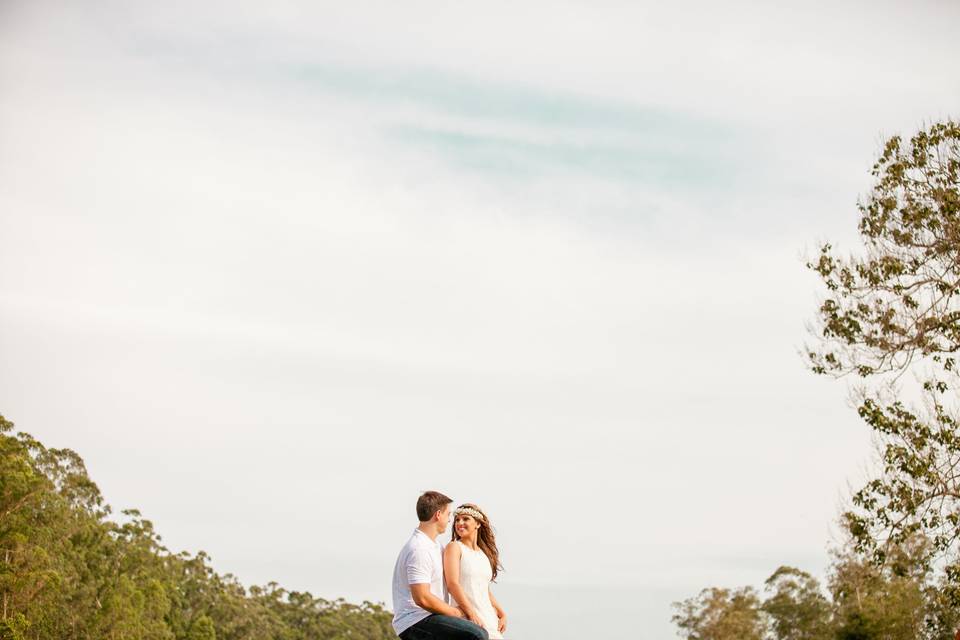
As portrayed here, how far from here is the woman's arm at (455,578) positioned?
8281mm

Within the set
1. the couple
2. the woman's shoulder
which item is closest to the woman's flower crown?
the couple

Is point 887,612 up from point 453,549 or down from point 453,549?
up

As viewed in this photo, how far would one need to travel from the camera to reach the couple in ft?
26.6

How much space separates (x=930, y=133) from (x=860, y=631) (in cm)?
3727

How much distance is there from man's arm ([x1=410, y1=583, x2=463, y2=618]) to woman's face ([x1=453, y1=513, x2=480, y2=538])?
590mm

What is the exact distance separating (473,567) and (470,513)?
408mm

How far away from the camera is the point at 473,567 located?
8453 millimetres

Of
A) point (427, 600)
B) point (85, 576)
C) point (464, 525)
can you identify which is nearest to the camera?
point (427, 600)

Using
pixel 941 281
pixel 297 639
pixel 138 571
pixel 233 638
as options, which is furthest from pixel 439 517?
pixel 297 639

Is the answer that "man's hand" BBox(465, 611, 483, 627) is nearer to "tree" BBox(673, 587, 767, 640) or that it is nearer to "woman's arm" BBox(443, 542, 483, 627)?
"woman's arm" BBox(443, 542, 483, 627)

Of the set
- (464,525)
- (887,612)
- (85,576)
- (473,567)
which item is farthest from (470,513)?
Answer: (85,576)

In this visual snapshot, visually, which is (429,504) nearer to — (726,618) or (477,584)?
(477,584)

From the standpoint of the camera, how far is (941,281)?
20031mm

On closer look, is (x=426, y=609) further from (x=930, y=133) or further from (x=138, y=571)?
(x=138, y=571)
